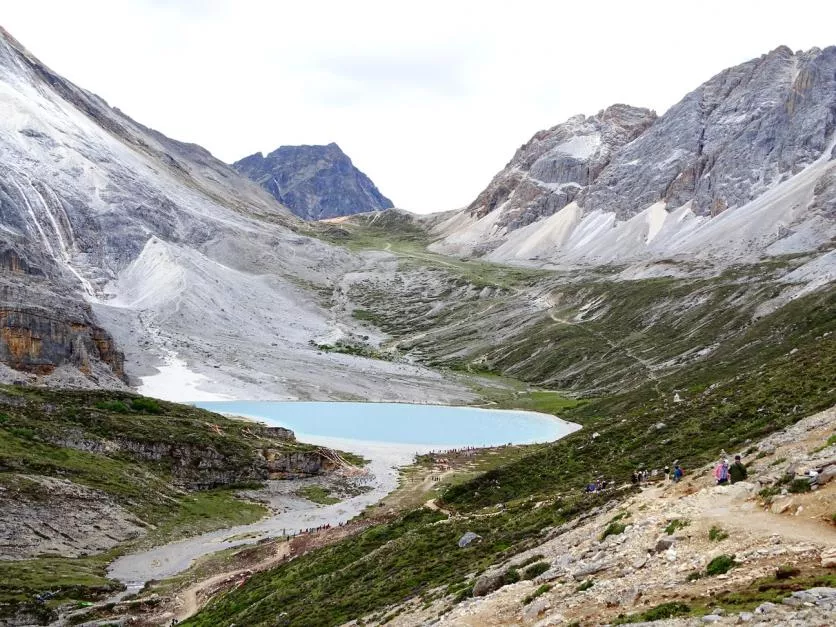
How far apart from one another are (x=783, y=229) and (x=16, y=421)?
184 m

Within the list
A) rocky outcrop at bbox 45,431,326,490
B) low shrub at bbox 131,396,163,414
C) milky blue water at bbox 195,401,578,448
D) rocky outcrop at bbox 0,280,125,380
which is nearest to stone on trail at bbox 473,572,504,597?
rocky outcrop at bbox 45,431,326,490

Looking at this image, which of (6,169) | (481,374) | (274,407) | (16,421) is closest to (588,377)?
(481,374)

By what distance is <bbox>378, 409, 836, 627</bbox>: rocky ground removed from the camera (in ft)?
51.6

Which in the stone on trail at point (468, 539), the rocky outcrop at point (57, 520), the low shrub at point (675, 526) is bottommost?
the stone on trail at point (468, 539)

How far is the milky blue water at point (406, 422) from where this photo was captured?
104688mm

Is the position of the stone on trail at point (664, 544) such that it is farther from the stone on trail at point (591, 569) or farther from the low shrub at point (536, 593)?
the low shrub at point (536, 593)

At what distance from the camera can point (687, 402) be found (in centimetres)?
4869

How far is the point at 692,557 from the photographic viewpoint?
62.3 feet

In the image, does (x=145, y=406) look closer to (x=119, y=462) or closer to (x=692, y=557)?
(x=119, y=462)

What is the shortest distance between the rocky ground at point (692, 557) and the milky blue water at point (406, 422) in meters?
74.7

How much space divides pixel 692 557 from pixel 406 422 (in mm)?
100203

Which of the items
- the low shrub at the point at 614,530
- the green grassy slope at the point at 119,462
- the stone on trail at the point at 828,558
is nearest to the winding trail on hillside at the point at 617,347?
the green grassy slope at the point at 119,462

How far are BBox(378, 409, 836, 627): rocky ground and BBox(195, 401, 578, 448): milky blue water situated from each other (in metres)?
74.7

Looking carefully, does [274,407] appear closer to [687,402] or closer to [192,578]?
[192,578]
